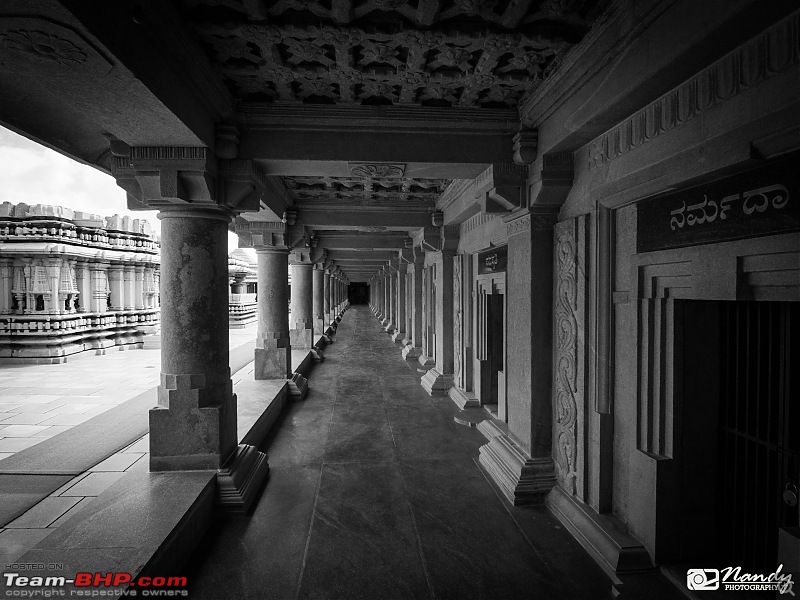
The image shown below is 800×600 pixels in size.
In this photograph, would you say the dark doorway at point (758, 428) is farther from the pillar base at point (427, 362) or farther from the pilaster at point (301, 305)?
the pilaster at point (301, 305)

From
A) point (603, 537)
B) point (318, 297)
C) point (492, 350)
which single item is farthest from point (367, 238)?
point (603, 537)

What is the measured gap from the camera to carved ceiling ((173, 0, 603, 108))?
7.96ft

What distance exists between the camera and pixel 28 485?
144 inches

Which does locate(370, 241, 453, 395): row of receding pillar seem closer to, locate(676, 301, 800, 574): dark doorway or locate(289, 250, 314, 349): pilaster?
locate(289, 250, 314, 349): pilaster

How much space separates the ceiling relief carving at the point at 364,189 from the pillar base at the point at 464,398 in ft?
11.8

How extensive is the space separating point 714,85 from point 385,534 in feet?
12.8

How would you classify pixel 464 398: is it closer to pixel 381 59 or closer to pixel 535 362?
pixel 535 362

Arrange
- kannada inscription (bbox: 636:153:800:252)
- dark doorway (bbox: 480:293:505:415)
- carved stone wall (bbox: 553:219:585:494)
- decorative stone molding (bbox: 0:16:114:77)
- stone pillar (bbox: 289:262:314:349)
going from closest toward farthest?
decorative stone molding (bbox: 0:16:114:77), kannada inscription (bbox: 636:153:800:252), carved stone wall (bbox: 553:219:585:494), dark doorway (bbox: 480:293:505:415), stone pillar (bbox: 289:262:314:349)

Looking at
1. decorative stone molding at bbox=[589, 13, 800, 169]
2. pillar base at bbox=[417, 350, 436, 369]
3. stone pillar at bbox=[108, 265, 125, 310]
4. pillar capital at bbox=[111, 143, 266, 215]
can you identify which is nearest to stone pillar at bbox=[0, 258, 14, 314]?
stone pillar at bbox=[108, 265, 125, 310]

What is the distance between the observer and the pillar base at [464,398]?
6.82 m

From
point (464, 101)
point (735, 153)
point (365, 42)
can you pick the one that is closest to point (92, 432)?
point (365, 42)

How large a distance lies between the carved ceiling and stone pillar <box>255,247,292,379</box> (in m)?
4.28

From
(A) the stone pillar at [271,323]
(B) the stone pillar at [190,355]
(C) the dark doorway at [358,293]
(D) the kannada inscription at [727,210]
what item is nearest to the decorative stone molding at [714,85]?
(D) the kannada inscription at [727,210]

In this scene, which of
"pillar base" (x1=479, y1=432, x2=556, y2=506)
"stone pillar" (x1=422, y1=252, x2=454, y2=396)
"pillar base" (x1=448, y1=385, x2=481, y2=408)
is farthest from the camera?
"stone pillar" (x1=422, y1=252, x2=454, y2=396)
